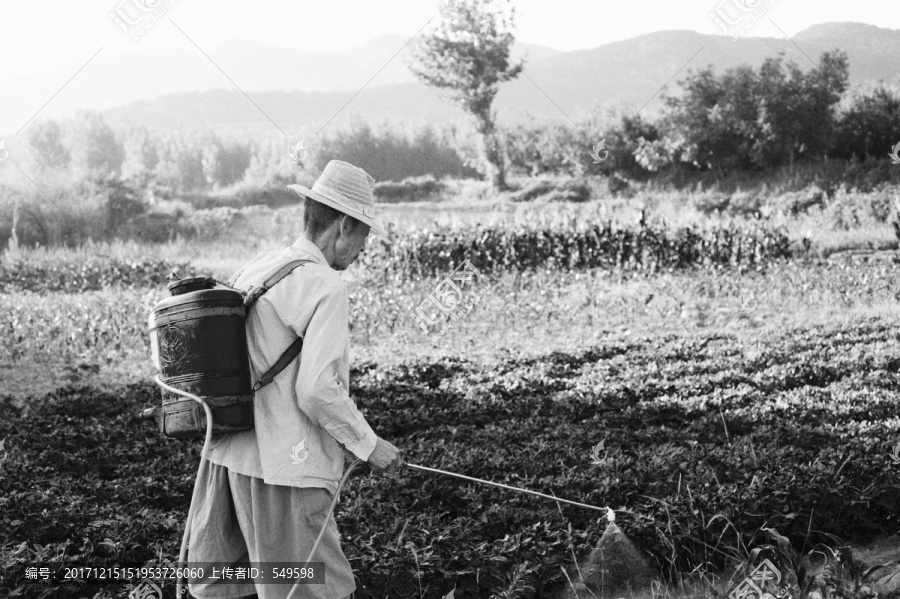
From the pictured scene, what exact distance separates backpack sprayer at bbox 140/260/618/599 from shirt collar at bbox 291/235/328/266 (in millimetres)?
66

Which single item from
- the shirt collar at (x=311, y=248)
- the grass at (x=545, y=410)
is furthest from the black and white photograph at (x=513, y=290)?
the shirt collar at (x=311, y=248)

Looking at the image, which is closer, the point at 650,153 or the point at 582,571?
the point at 582,571

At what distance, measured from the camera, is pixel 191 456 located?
14.2 feet

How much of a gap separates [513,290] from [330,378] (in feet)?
15.9

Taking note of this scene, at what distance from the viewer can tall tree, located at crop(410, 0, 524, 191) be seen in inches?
250

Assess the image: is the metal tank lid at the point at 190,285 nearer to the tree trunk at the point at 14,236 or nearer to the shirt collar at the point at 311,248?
the shirt collar at the point at 311,248

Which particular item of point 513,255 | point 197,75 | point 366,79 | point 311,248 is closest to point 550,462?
point 311,248

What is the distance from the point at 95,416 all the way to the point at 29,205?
1783mm

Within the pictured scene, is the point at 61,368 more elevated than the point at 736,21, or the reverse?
the point at 736,21

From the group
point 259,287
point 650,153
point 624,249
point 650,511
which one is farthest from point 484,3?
point 259,287

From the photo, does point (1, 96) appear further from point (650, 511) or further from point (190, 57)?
point (650, 511)

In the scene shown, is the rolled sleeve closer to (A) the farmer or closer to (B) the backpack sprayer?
(A) the farmer

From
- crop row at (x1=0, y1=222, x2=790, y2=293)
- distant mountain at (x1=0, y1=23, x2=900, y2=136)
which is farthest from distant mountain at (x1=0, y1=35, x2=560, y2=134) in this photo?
crop row at (x1=0, y1=222, x2=790, y2=293)

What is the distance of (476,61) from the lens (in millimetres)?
6441
